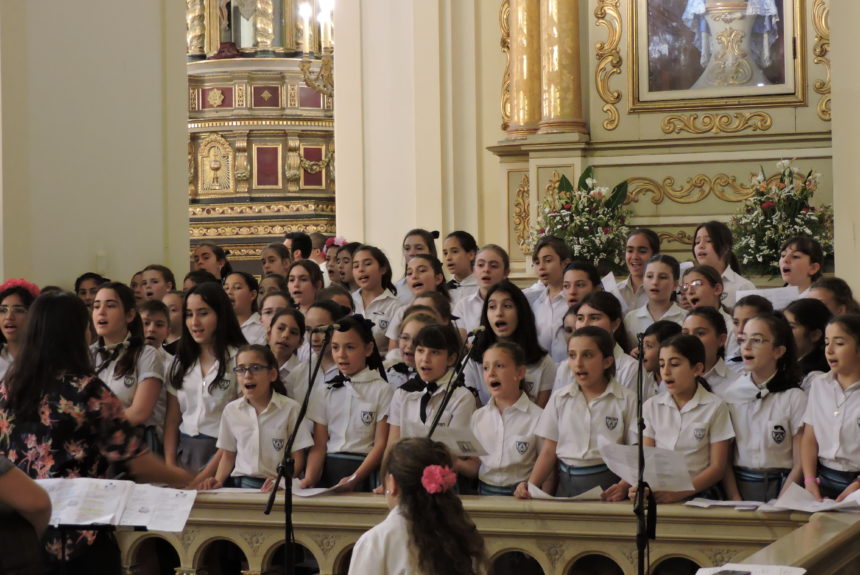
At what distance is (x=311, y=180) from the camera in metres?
20.0

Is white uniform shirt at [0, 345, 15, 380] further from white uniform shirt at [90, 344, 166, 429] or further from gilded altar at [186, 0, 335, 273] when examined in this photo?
gilded altar at [186, 0, 335, 273]

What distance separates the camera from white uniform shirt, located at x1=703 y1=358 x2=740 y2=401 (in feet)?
19.9

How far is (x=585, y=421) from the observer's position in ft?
18.8

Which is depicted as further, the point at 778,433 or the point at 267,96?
the point at 267,96

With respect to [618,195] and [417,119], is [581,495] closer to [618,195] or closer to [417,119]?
[618,195]

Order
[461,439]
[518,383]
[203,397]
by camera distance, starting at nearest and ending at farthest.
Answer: [461,439] < [518,383] < [203,397]

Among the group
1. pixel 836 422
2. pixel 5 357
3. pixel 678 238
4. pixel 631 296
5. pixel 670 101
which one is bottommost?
pixel 836 422

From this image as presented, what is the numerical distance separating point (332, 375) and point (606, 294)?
4.51 feet

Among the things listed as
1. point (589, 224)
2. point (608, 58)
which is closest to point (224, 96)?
point (608, 58)

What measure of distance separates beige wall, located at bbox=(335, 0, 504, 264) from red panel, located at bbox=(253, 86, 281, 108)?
21.3 ft

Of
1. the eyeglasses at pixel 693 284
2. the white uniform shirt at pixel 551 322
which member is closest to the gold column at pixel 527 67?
the white uniform shirt at pixel 551 322

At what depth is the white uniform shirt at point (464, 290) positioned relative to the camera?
8206mm

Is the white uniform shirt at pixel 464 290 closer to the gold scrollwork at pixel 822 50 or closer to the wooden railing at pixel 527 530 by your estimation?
the wooden railing at pixel 527 530

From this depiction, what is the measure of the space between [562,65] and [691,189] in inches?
62.5
